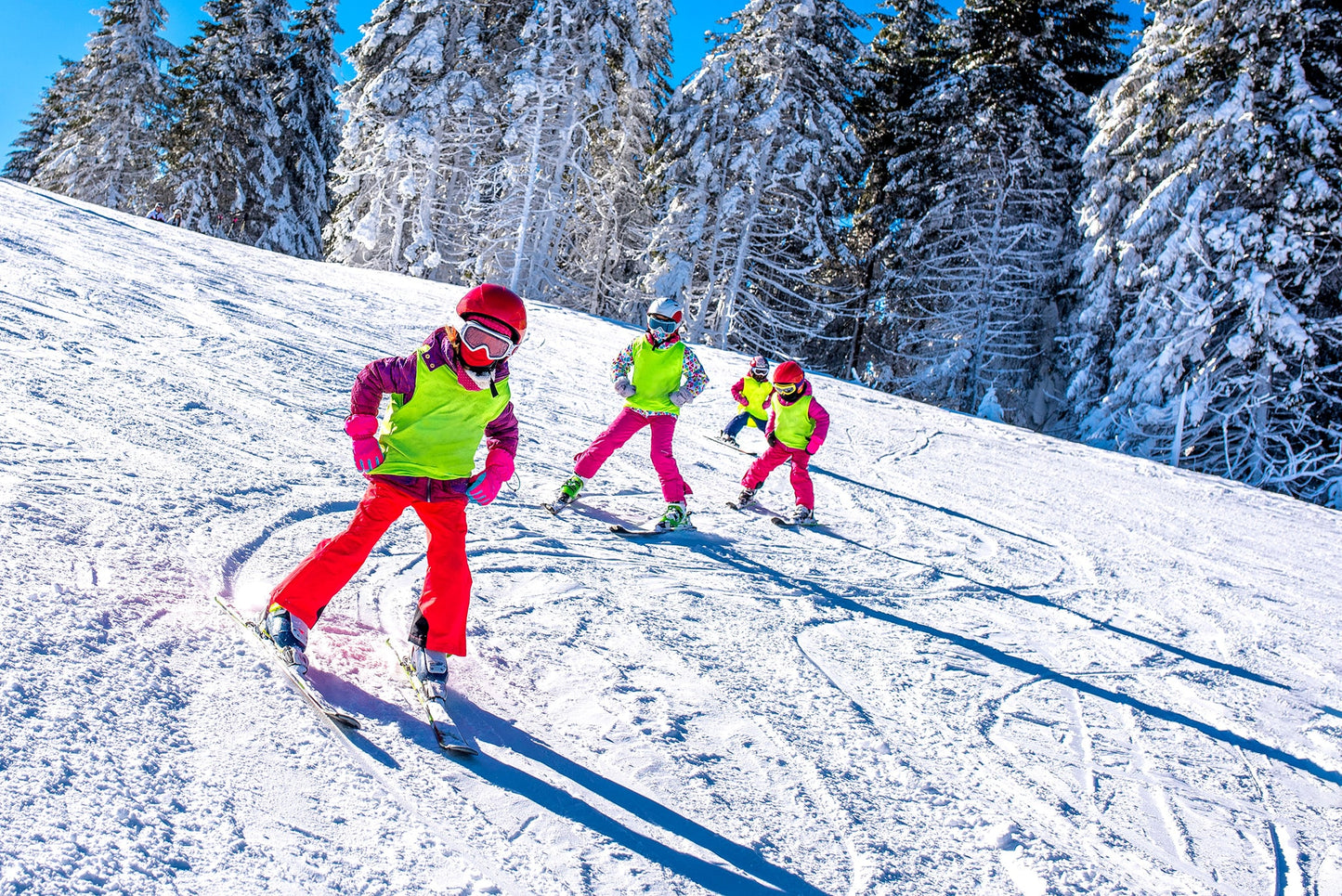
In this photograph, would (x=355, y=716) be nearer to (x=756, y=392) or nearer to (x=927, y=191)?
(x=756, y=392)

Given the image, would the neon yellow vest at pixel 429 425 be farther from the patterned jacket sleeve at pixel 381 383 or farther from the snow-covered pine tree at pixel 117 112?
the snow-covered pine tree at pixel 117 112

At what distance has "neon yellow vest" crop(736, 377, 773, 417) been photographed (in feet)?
25.5

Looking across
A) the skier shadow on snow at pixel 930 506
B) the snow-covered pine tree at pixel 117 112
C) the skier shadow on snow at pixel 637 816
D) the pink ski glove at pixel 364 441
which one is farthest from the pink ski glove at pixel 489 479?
the snow-covered pine tree at pixel 117 112

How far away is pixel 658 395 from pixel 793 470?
170 cm

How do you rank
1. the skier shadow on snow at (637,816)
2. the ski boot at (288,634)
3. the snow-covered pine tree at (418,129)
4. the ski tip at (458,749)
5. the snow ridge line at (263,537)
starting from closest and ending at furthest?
the skier shadow on snow at (637,816) < the ski tip at (458,749) < the ski boot at (288,634) < the snow ridge line at (263,537) < the snow-covered pine tree at (418,129)

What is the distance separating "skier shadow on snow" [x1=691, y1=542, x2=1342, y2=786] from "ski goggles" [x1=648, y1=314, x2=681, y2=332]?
1670mm

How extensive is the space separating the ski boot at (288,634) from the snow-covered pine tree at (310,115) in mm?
30030

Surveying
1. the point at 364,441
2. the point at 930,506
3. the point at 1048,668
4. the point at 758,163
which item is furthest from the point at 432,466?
the point at 758,163

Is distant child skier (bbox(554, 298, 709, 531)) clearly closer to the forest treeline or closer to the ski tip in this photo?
the ski tip

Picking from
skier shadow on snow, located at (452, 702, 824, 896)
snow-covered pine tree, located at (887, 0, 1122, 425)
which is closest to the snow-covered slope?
skier shadow on snow, located at (452, 702, 824, 896)

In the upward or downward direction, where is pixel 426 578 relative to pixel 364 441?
downward

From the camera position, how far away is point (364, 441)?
2939 millimetres

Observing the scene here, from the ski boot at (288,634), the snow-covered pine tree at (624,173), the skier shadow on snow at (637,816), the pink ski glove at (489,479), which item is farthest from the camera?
the snow-covered pine tree at (624,173)

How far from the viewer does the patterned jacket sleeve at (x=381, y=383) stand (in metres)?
3.03
